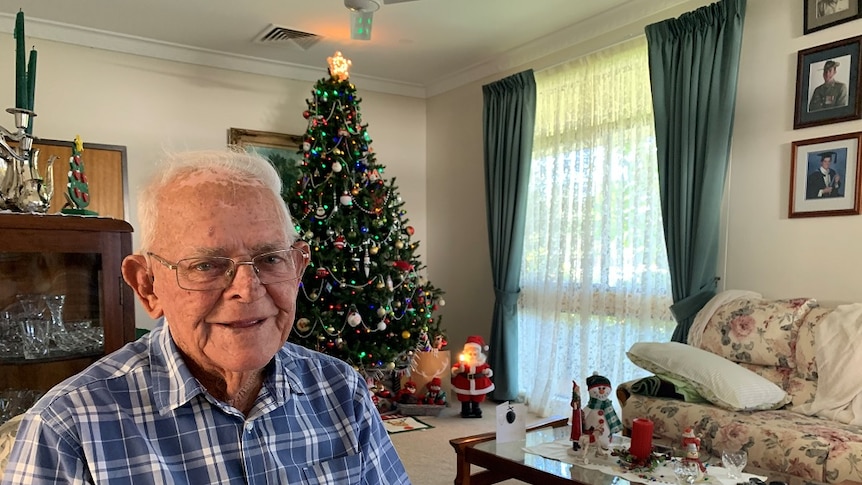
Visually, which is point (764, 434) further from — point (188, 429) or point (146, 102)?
point (146, 102)

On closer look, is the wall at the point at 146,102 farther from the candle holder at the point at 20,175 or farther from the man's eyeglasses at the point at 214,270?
the man's eyeglasses at the point at 214,270

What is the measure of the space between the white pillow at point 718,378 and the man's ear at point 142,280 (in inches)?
90.5

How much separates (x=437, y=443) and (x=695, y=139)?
87.8 inches

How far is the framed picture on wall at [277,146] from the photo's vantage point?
4480mm

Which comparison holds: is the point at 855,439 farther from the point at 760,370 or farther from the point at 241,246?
the point at 241,246

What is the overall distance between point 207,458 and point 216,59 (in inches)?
160

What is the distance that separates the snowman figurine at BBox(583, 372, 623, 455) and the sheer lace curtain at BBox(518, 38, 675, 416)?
4.40ft

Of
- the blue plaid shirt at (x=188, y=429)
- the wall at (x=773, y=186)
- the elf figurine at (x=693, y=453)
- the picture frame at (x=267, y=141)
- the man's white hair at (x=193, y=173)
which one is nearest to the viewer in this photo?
the blue plaid shirt at (x=188, y=429)

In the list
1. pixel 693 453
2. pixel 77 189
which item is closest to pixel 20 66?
pixel 77 189

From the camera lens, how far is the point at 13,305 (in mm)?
1791

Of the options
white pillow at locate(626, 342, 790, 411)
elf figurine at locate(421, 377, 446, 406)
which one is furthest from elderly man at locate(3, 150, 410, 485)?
elf figurine at locate(421, 377, 446, 406)

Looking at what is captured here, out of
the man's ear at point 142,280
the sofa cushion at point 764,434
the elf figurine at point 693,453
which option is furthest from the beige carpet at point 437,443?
the man's ear at point 142,280

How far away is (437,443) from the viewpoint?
3467 mm

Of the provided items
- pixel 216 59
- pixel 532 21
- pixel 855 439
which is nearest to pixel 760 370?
pixel 855 439
